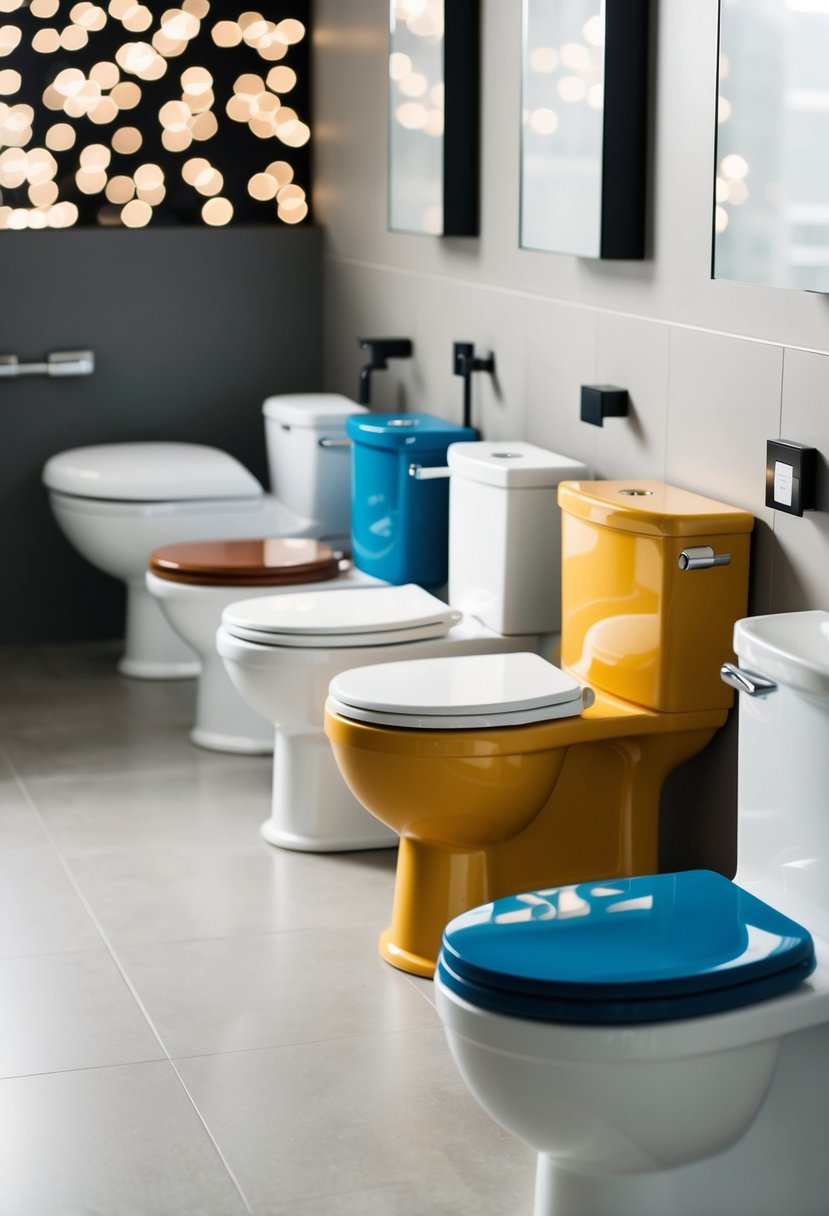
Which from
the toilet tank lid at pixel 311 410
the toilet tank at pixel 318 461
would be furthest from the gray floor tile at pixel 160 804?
the toilet tank lid at pixel 311 410

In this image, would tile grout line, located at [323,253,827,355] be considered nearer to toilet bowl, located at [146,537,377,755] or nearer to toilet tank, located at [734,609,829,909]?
toilet tank, located at [734,609,829,909]

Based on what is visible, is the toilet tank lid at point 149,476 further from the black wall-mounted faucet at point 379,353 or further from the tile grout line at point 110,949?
the tile grout line at point 110,949

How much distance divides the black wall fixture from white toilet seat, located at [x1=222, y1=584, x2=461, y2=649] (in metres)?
1.86

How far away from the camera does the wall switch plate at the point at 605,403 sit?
302 centimetres

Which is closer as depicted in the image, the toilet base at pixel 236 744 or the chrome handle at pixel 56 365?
the toilet base at pixel 236 744

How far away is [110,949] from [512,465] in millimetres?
1141

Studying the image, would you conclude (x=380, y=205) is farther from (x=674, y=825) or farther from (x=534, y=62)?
(x=674, y=825)

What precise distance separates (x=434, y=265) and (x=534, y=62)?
78cm

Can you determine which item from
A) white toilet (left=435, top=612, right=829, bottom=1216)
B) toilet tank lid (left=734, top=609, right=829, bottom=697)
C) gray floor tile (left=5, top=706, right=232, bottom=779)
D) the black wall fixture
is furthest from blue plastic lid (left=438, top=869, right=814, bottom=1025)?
the black wall fixture

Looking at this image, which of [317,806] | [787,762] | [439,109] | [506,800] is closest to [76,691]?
[317,806]

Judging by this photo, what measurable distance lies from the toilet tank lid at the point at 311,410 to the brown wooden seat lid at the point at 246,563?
1.42 feet

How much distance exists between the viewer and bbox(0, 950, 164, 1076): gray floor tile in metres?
2.35

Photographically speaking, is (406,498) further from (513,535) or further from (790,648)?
(790,648)

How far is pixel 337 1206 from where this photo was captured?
2.00 metres
